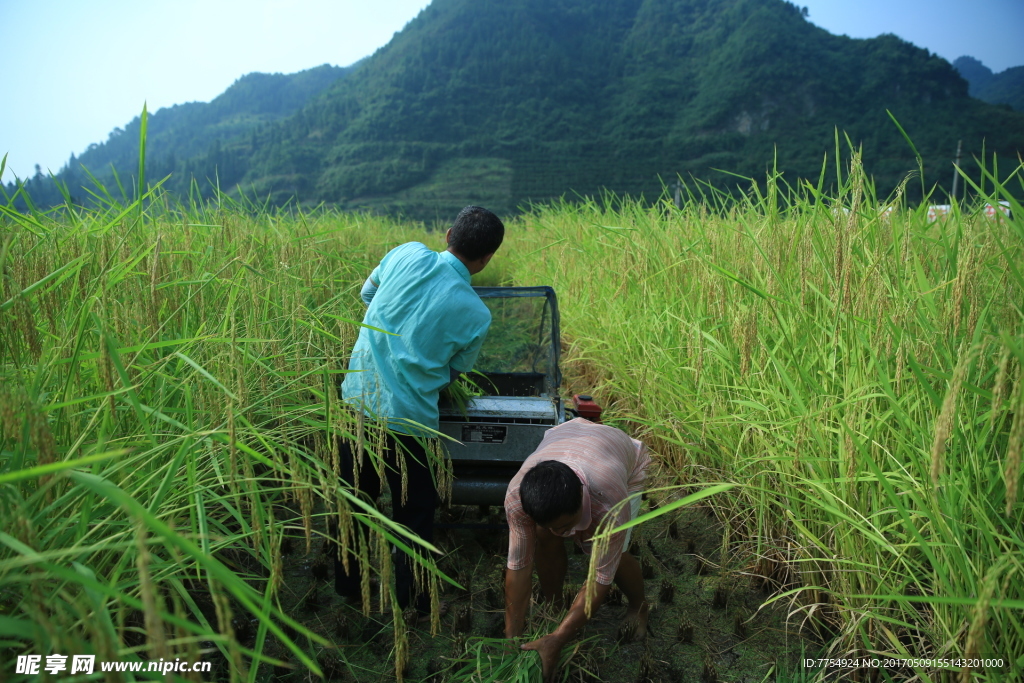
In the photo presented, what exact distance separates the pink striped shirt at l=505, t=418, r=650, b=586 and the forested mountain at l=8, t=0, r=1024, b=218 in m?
40.9

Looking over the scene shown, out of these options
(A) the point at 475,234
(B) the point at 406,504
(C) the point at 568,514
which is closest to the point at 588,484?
(C) the point at 568,514

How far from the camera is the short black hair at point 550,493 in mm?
1907

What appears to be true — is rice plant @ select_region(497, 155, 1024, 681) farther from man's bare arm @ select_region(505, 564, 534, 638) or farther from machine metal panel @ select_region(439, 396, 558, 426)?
man's bare arm @ select_region(505, 564, 534, 638)

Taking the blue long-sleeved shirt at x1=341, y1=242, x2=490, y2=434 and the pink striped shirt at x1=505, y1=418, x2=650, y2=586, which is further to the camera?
the blue long-sleeved shirt at x1=341, y1=242, x2=490, y2=434

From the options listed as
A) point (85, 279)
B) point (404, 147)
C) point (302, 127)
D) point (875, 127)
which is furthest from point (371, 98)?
point (85, 279)

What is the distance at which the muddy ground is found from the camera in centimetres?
210

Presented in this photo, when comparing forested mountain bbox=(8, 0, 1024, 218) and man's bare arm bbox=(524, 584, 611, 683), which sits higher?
forested mountain bbox=(8, 0, 1024, 218)

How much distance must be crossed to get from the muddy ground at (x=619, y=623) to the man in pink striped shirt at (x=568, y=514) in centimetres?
17

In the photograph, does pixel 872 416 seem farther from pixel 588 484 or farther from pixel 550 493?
pixel 550 493

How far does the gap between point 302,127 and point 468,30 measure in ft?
118

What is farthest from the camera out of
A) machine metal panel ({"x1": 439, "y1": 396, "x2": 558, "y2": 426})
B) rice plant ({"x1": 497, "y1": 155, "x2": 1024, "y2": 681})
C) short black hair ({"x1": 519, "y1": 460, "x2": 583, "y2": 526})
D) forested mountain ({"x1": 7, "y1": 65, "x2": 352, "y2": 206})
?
forested mountain ({"x1": 7, "y1": 65, "x2": 352, "y2": 206})

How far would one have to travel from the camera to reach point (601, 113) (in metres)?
72.4

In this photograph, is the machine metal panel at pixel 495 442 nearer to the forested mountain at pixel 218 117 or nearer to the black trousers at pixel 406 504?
the black trousers at pixel 406 504

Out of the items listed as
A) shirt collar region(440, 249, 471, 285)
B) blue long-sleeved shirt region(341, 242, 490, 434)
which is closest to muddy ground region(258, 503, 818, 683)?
blue long-sleeved shirt region(341, 242, 490, 434)
